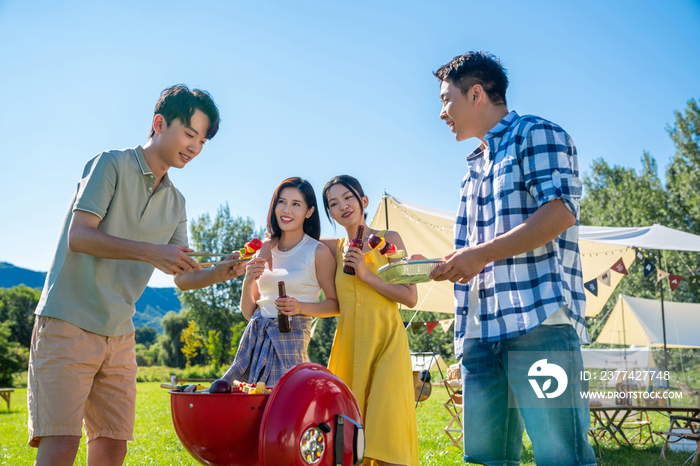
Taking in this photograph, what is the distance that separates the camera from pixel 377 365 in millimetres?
2516

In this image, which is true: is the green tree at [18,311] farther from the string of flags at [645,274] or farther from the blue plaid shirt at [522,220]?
the blue plaid shirt at [522,220]

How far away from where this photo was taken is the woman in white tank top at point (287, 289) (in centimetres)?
248

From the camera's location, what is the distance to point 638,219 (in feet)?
87.5

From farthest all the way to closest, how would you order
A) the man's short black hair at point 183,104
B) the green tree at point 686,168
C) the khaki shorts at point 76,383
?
the green tree at point 686,168, the man's short black hair at point 183,104, the khaki shorts at point 76,383

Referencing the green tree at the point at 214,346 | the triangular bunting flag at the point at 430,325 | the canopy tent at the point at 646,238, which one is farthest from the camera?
the green tree at the point at 214,346

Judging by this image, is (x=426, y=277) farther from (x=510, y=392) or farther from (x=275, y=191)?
(x=275, y=191)

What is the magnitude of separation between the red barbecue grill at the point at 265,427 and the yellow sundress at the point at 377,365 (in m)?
0.65

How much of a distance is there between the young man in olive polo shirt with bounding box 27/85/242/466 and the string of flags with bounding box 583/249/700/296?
30.3 ft

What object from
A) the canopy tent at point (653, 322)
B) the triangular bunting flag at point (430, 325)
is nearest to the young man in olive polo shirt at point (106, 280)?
the triangular bunting flag at point (430, 325)

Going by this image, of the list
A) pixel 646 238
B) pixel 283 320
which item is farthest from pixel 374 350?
pixel 646 238

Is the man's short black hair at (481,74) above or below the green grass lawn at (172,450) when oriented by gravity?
above

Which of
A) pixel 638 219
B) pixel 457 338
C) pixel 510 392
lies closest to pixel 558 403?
pixel 510 392

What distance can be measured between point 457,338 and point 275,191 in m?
1.46

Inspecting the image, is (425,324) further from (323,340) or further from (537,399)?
(323,340)
